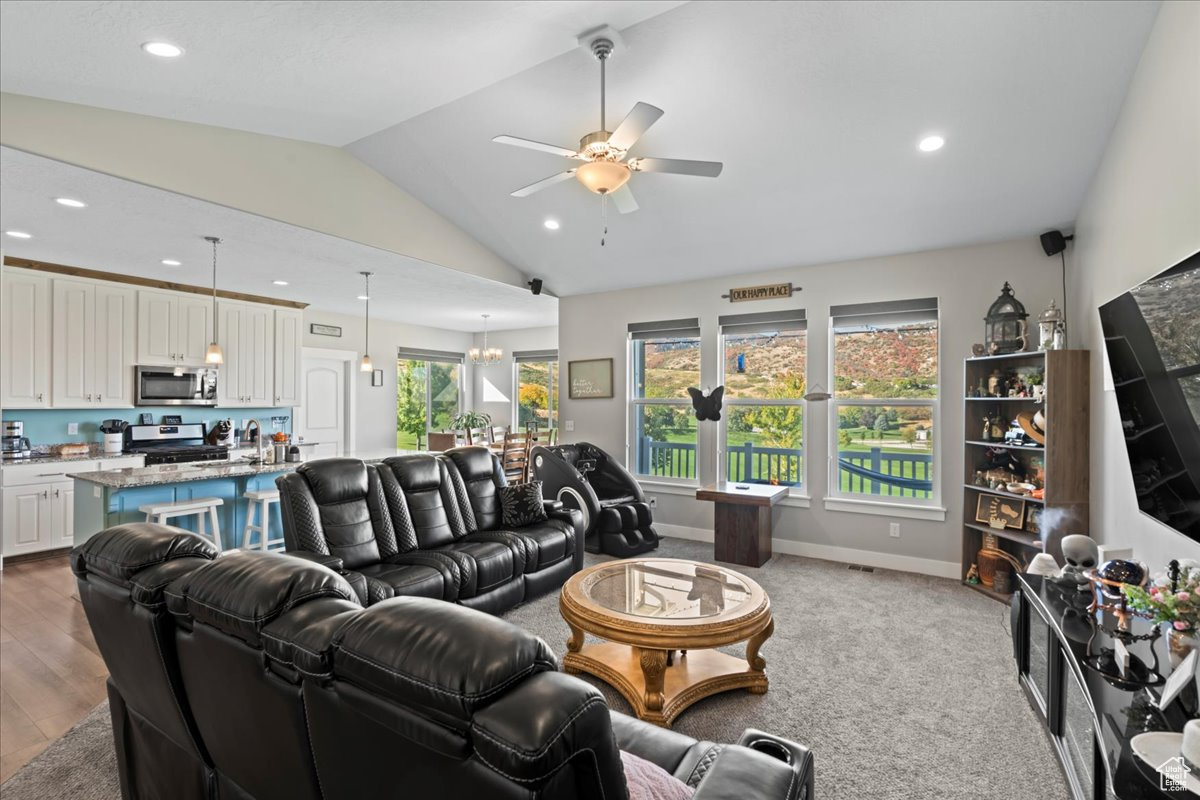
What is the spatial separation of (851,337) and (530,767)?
4793mm

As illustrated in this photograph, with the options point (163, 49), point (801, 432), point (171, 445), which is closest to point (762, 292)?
point (801, 432)

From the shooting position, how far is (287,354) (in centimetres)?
692

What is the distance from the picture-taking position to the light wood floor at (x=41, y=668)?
7.59ft

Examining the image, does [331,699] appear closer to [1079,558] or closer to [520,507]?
[1079,558]

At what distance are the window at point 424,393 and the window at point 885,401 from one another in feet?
20.9

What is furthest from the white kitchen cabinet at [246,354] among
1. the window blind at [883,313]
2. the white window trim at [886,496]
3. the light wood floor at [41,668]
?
the window blind at [883,313]

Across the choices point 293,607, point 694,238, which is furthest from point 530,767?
point 694,238

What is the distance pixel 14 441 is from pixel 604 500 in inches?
205

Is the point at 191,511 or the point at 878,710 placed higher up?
the point at 191,511

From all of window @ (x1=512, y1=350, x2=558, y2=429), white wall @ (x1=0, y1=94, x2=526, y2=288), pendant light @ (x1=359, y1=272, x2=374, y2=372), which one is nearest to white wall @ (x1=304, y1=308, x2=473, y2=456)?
pendant light @ (x1=359, y1=272, x2=374, y2=372)

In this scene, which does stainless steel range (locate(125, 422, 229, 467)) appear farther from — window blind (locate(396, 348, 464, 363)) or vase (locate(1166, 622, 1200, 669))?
vase (locate(1166, 622, 1200, 669))

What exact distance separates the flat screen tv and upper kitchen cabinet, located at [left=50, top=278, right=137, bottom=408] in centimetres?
738

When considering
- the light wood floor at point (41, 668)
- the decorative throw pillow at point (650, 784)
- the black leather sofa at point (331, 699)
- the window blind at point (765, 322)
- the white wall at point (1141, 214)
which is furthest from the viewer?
the window blind at point (765, 322)

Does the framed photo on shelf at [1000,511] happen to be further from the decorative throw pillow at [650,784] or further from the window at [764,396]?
the decorative throw pillow at [650,784]
